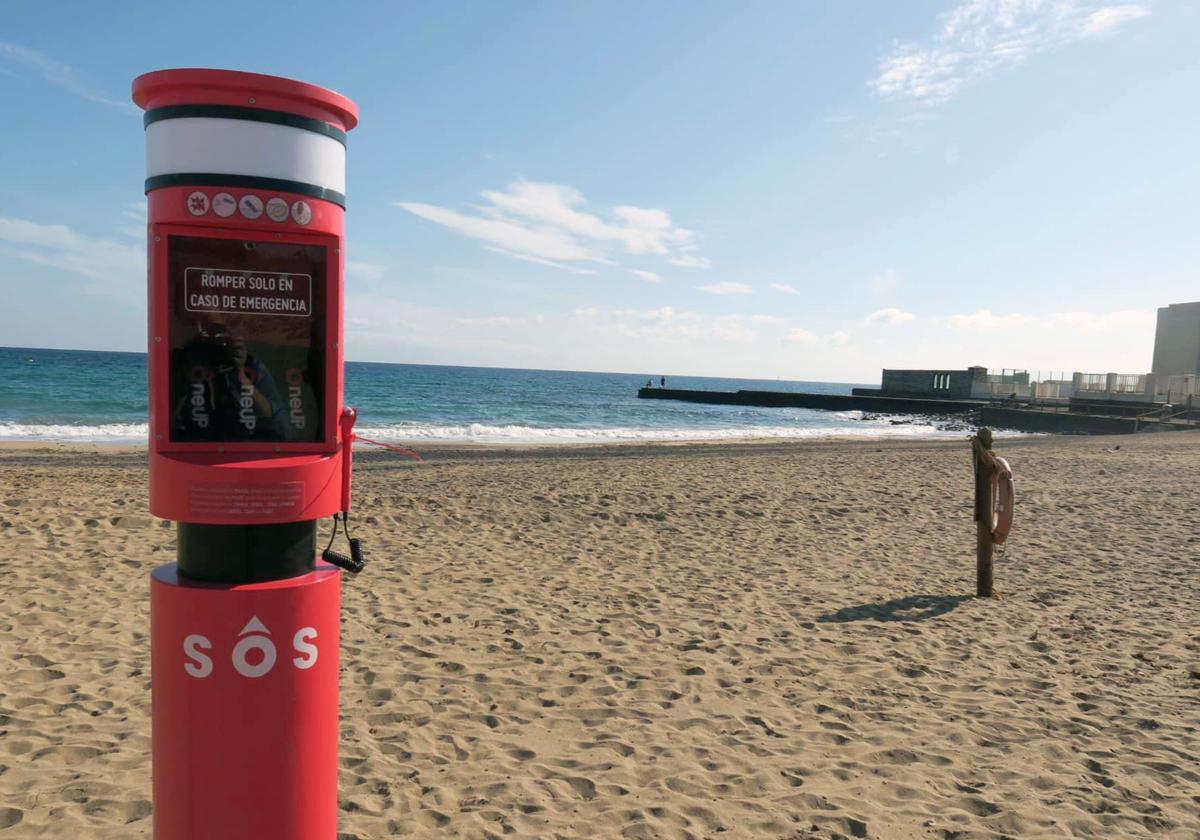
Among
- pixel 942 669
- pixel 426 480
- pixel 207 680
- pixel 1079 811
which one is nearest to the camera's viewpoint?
pixel 207 680

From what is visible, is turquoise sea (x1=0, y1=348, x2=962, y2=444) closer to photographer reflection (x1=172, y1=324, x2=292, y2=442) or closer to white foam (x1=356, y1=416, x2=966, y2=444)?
white foam (x1=356, y1=416, x2=966, y2=444)

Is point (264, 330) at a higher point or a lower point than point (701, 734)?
higher

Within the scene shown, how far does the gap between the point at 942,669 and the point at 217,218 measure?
479cm

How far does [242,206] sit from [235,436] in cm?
61

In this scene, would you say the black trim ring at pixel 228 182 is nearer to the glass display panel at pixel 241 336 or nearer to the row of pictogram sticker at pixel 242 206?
the row of pictogram sticker at pixel 242 206

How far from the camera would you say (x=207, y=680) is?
6.95 ft

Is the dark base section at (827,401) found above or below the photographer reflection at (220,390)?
below

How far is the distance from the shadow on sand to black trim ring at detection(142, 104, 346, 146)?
5.09 m

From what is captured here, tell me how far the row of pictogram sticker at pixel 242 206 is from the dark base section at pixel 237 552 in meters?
0.83

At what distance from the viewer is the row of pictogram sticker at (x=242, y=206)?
2.13 m

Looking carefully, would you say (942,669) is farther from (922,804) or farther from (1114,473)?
(1114,473)

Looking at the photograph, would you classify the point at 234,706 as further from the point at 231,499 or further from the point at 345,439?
the point at 345,439

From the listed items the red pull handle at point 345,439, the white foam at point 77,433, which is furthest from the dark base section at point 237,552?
the white foam at point 77,433

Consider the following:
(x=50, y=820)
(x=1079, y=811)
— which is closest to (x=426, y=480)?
(x=50, y=820)
